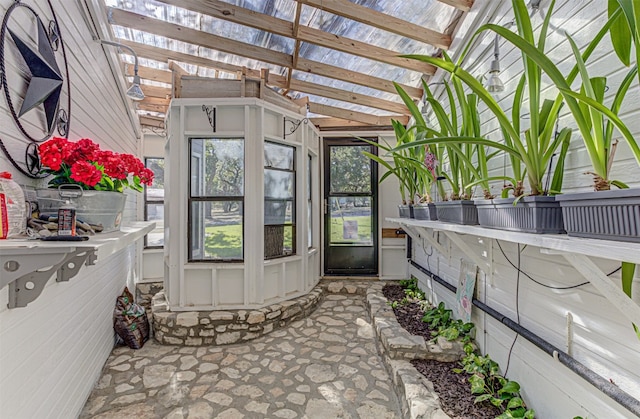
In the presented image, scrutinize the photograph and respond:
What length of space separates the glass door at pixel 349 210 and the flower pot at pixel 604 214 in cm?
372

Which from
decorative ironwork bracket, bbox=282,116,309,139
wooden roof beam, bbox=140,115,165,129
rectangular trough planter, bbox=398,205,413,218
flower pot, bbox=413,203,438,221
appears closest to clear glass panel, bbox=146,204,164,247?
wooden roof beam, bbox=140,115,165,129

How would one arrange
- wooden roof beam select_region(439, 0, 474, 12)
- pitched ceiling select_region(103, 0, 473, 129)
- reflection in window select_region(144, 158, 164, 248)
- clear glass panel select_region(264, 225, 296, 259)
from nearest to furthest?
wooden roof beam select_region(439, 0, 474, 12) → pitched ceiling select_region(103, 0, 473, 129) → clear glass panel select_region(264, 225, 296, 259) → reflection in window select_region(144, 158, 164, 248)

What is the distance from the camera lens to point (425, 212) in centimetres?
235

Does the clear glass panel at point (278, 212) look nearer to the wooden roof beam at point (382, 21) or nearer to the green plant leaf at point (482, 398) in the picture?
the wooden roof beam at point (382, 21)

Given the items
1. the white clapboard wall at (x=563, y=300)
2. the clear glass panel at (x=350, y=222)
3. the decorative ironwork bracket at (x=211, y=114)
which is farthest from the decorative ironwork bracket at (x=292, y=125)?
the white clapboard wall at (x=563, y=300)

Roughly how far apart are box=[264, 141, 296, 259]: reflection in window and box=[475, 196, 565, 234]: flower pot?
2482 mm

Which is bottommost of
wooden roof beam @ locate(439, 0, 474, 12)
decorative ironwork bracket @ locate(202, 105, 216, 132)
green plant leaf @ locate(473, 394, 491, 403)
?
green plant leaf @ locate(473, 394, 491, 403)

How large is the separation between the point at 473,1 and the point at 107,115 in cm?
316

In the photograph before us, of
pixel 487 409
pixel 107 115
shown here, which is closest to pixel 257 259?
pixel 107 115

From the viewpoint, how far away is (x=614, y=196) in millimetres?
738

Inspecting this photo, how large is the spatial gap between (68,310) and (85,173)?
125cm

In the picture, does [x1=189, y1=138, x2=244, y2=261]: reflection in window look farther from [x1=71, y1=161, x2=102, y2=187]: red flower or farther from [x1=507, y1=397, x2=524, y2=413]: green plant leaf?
[x1=507, y1=397, x2=524, y2=413]: green plant leaf

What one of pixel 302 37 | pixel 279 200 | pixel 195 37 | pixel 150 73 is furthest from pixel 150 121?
pixel 302 37

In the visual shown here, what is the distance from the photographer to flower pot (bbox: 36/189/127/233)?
3.91 feet
